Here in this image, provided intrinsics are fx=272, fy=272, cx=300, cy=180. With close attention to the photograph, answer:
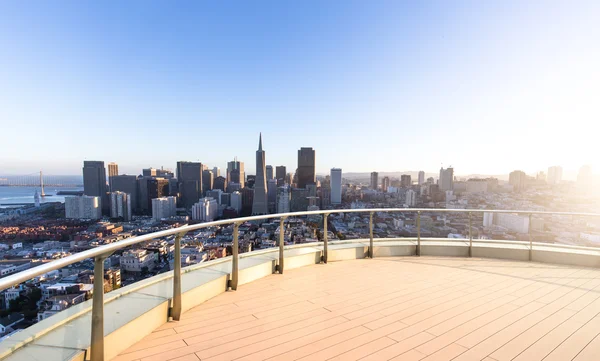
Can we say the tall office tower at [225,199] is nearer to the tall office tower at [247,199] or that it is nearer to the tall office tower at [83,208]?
the tall office tower at [247,199]

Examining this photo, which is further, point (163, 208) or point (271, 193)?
point (271, 193)

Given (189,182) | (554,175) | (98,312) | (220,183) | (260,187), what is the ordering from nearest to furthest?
(98,312), (554,175), (260,187), (189,182), (220,183)

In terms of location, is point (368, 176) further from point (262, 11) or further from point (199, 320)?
point (199, 320)

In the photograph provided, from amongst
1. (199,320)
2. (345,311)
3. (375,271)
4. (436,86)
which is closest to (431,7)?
(436,86)

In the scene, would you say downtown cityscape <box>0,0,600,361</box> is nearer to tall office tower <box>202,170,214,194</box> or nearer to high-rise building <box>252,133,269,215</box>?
high-rise building <box>252,133,269,215</box>

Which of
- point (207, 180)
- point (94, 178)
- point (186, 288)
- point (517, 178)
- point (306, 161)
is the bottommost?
point (207, 180)

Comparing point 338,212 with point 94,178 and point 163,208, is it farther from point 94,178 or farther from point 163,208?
point 94,178

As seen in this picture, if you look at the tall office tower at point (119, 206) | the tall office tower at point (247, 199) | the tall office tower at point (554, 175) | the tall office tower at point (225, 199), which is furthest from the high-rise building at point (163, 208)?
the tall office tower at point (554, 175)

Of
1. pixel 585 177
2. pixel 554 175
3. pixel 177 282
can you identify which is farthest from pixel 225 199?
pixel 177 282
